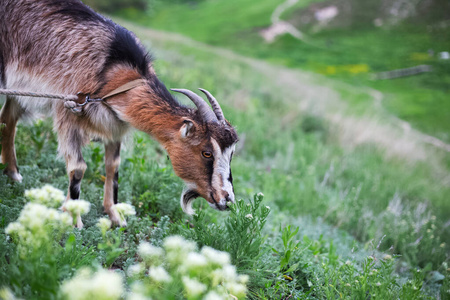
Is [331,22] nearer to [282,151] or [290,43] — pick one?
[290,43]

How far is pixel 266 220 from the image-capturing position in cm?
316

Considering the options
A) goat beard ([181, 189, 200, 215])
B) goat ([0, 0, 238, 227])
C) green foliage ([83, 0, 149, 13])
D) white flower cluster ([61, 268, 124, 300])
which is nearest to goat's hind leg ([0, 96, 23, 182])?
goat ([0, 0, 238, 227])

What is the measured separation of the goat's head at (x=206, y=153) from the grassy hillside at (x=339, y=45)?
19.0 m

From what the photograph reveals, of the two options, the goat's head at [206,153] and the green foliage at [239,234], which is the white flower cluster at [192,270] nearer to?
the green foliage at [239,234]

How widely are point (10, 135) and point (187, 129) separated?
2372 millimetres

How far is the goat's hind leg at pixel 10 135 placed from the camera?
397 cm

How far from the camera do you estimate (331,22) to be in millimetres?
38969

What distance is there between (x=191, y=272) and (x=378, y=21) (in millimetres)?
42075

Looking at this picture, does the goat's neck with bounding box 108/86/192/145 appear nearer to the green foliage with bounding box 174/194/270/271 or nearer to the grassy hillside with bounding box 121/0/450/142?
the green foliage with bounding box 174/194/270/271

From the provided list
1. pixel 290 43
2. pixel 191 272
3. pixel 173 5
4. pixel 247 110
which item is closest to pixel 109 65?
pixel 191 272

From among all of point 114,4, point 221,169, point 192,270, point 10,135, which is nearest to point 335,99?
point 221,169

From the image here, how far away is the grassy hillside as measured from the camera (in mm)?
24234

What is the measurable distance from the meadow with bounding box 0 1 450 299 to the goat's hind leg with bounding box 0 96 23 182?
0.17 metres

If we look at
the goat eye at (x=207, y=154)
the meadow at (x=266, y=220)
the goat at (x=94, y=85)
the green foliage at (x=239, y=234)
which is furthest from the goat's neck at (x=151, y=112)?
the green foliage at (x=239, y=234)
